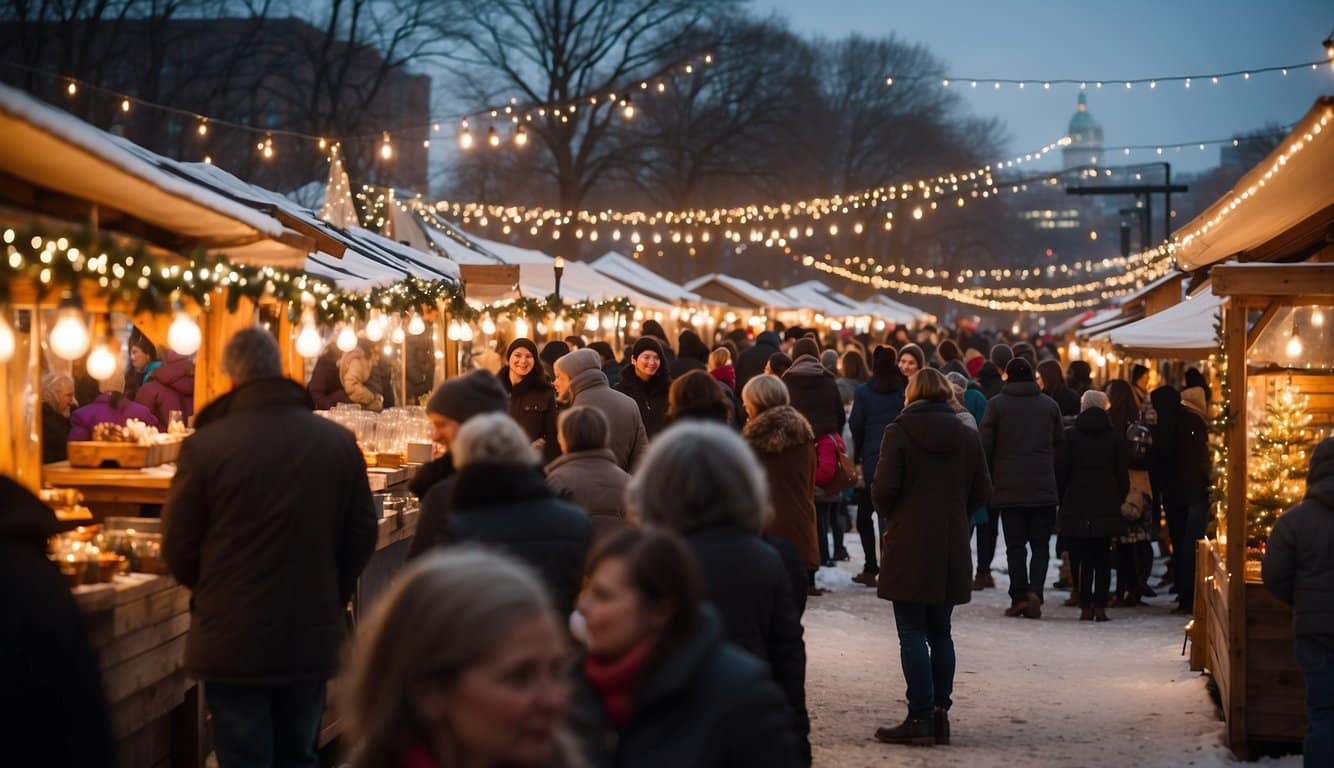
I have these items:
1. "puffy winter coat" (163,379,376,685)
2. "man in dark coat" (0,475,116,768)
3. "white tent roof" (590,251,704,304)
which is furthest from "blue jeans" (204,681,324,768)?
"white tent roof" (590,251,704,304)

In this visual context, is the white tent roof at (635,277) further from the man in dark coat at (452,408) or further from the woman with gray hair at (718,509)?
the woman with gray hair at (718,509)

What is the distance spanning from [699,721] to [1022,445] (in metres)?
10.3

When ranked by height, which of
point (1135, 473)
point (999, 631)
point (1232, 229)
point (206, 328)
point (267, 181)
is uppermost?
point (267, 181)

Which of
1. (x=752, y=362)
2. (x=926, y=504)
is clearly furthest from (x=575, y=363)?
(x=752, y=362)

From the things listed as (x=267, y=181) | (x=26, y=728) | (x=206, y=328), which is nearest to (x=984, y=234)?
(x=267, y=181)

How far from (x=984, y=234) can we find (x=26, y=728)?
78.2m

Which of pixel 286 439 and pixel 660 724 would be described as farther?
pixel 286 439

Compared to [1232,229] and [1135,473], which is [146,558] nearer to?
[1232,229]

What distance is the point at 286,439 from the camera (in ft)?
18.3

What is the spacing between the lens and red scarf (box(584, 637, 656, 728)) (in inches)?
125

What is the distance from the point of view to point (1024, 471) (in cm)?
1297

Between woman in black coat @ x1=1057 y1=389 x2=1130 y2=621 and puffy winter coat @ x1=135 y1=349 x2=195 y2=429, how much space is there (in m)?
6.79

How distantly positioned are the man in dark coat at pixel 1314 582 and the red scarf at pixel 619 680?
435cm

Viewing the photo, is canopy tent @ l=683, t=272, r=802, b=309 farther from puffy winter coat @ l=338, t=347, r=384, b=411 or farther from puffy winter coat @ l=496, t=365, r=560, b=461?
puffy winter coat @ l=496, t=365, r=560, b=461
